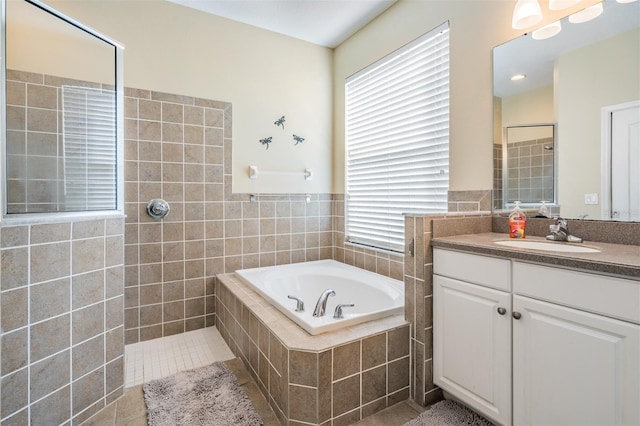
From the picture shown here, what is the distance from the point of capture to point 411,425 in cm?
145

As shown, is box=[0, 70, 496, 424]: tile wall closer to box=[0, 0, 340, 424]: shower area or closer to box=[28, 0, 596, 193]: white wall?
box=[0, 0, 340, 424]: shower area

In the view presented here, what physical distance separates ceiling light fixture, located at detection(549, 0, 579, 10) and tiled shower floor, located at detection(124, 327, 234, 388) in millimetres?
2813

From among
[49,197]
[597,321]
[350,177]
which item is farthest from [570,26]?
[49,197]

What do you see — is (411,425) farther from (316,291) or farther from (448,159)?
(448,159)

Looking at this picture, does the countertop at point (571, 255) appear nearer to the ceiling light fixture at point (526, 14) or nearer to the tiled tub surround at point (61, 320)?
the ceiling light fixture at point (526, 14)

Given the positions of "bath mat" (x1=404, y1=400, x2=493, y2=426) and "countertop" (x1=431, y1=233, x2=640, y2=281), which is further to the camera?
"bath mat" (x1=404, y1=400, x2=493, y2=426)

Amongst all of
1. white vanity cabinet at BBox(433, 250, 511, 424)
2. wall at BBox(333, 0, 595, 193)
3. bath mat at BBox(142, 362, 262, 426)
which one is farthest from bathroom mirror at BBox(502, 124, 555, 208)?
bath mat at BBox(142, 362, 262, 426)

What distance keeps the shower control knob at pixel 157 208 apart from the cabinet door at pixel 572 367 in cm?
237

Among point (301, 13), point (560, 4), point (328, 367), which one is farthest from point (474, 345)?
point (301, 13)

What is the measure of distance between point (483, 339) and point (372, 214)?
1.53m

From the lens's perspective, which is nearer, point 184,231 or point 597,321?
point 597,321

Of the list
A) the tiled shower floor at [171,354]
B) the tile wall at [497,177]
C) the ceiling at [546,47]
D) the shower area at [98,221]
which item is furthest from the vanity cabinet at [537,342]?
the tiled shower floor at [171,354]

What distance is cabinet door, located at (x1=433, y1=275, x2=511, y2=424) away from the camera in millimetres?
1306

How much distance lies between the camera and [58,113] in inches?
71.6
